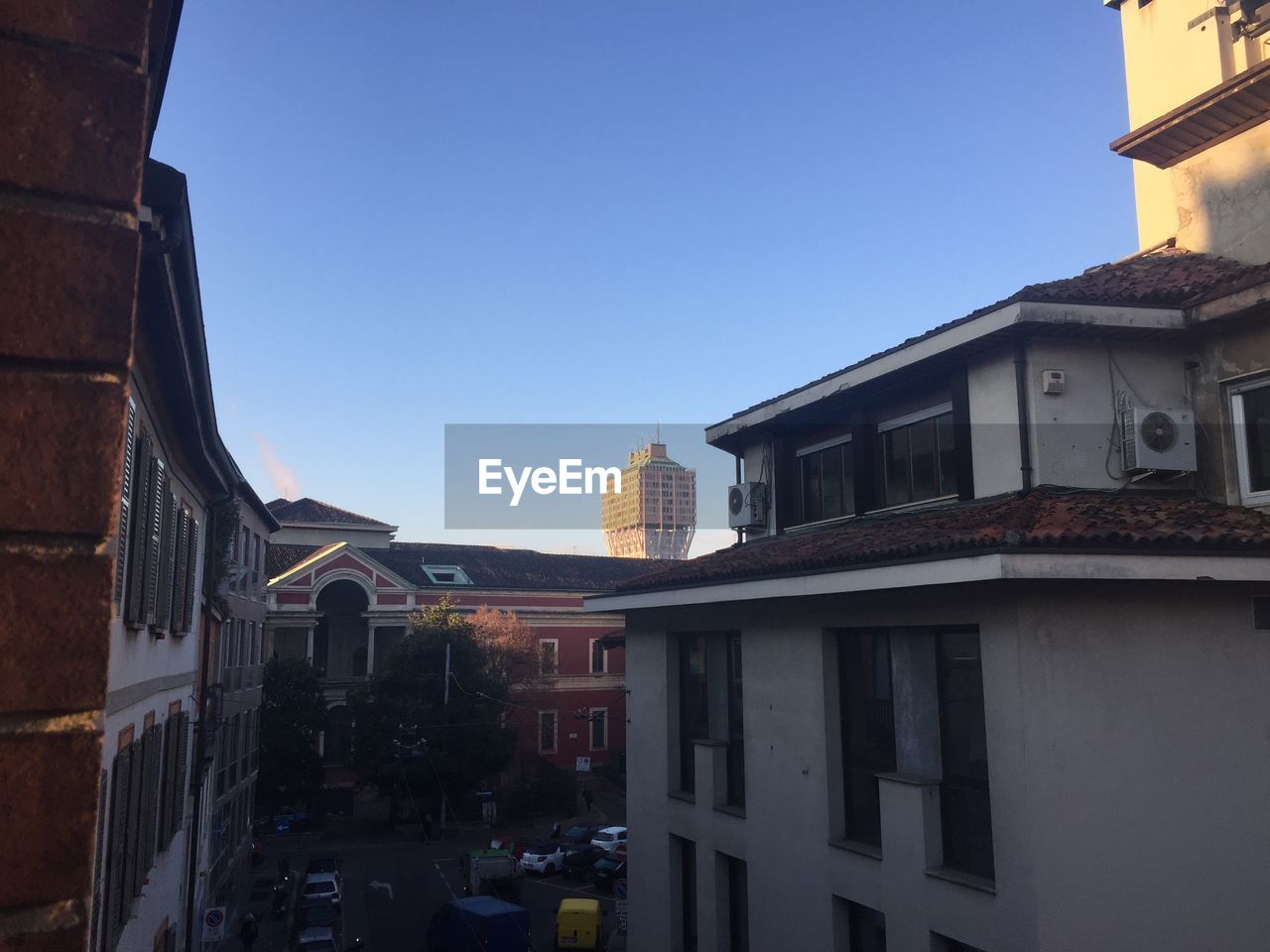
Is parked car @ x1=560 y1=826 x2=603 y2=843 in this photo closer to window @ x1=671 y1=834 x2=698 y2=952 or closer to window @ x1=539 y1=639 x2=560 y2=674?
window @ x1=539 y1=639 x2=560 y2=674

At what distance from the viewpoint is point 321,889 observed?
33469 mm

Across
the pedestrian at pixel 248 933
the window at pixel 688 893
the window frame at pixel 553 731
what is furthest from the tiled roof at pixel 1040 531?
the window frame at pixel 553 731

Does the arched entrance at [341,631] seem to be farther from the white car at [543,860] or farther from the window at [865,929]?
the window at [865,929]

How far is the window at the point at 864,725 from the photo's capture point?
46.7 feet

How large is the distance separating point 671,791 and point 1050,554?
10.3 m

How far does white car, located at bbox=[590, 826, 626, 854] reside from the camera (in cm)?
3959

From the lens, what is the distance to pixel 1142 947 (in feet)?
37.3

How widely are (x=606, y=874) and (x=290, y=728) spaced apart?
765 inches

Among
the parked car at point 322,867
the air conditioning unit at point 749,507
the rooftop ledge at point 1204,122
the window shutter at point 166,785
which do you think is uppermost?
the rooftop ledge at point 1204,122

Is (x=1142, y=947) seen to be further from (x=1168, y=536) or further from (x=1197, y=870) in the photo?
(x=1168, y=536)

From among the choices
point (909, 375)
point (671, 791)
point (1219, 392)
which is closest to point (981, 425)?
point (909, 375)

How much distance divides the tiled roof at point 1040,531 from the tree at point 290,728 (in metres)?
38.4

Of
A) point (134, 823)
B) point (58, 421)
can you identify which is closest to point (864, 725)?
point (134, 823)

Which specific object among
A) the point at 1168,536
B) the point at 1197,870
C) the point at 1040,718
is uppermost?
the point at 1168,536
